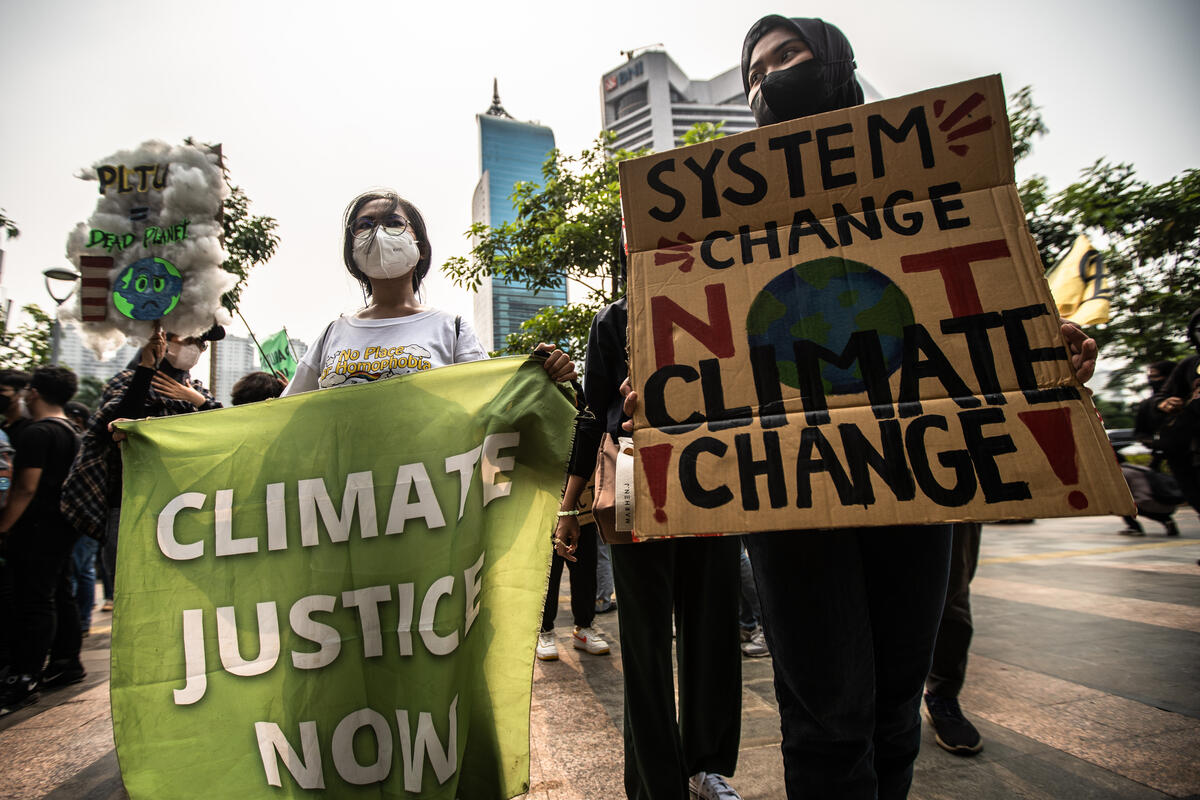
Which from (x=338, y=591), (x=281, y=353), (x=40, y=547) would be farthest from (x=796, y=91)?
(x=281, y=353)

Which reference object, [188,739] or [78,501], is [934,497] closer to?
[188,739]

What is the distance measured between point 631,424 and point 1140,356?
39.3 feet

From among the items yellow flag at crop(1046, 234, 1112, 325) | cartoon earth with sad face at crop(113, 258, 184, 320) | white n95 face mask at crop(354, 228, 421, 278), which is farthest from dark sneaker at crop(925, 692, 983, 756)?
cartoon earth with sad face at crop(113, 258, 184, 320)

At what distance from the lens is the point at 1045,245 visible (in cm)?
853

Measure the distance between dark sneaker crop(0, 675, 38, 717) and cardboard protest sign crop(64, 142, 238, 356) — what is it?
2.09 metres

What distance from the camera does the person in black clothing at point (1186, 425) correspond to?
4266mm

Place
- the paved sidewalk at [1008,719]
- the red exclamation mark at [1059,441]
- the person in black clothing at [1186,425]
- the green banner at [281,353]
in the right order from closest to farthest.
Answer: the red exclamation mark at [1059,441]
the paved sidewalk at [1008,719]
the person in black clothing at [1186,425]
the green banner at [281,353]

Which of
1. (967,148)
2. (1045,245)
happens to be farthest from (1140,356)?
(967,148)

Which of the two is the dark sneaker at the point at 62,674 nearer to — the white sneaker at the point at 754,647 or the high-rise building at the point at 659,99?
the white sneaker at the point at 754,647

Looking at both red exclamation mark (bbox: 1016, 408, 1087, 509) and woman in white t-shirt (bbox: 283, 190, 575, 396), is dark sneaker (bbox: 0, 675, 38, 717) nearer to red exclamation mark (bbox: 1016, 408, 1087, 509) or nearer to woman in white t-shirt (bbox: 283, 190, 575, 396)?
woman in white t-shirt (bbox: 283, 190, 575, 396)

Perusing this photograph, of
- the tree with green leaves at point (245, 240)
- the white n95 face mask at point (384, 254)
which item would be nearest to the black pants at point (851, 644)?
the white n95 face mask at point (384, 254)

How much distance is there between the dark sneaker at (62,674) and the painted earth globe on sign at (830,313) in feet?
14.6

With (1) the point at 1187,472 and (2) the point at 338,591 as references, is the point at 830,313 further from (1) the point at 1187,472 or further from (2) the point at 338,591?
(1) the point at 1187,472

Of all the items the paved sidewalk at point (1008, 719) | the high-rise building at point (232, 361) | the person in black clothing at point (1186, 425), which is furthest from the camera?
the high-rise building at point (232, 361)
